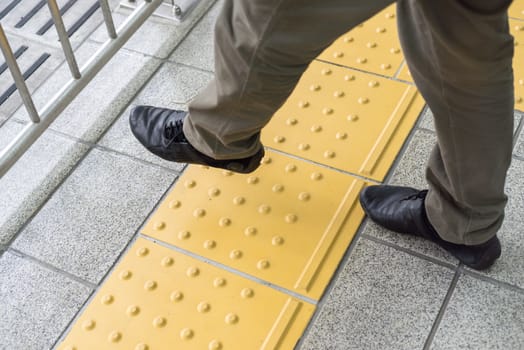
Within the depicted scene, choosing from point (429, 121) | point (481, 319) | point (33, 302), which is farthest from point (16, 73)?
point (481, 319)

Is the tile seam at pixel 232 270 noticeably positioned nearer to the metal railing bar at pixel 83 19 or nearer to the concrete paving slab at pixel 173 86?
the concrete paving slab at pixel 173 86

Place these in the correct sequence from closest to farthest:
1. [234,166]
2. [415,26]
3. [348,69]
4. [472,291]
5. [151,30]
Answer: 1. [415,26]
2. [472,291]
3. [234,166]
4. [348,69]
5. [151,30]

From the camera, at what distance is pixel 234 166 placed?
91.9 inches

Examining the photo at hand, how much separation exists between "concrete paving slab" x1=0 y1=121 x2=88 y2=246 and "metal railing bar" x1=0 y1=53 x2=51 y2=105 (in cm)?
39

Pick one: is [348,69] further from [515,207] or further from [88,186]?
[88,186]

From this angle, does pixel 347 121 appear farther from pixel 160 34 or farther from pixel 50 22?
pixel 50 22

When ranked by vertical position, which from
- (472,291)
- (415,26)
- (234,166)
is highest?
(415,26)

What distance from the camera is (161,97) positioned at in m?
2.87

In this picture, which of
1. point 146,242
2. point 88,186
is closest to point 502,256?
point 146,242

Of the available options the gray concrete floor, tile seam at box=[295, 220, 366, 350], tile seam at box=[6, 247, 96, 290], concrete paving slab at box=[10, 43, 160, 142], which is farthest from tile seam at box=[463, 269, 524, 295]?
concrete paving slab at box=[10, 43, 160, 142]

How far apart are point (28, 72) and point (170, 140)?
1239 millimetres

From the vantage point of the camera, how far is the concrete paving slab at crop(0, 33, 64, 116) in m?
3.21

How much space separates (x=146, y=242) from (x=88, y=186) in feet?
1.14

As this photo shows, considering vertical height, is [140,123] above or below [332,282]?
above
